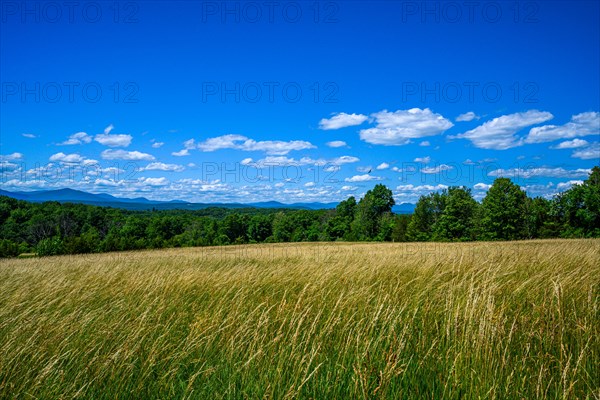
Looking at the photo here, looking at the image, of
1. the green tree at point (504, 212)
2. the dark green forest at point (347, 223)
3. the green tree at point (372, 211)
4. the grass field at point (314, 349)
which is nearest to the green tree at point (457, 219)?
the dark green forest at point (347, 223)

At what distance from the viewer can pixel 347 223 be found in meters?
89.7

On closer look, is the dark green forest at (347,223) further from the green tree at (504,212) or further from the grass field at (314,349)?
the grass field at (314,349)

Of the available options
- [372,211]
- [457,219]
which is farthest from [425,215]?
[372,211]

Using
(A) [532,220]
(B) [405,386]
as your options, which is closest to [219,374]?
(B) [405,386]

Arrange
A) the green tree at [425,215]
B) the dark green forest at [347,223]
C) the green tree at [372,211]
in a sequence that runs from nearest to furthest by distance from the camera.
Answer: the dark green forest at [347,223]
the green tree at [425,215]
the green tree at [372,211]

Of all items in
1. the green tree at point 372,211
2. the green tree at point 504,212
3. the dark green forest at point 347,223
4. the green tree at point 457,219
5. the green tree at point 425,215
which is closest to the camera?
the dark green forest at point 347,223

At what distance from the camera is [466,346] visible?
245cm

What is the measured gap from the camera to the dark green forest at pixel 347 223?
5434 cm

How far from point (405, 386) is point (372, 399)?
26 cm

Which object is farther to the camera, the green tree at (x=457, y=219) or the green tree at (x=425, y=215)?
the green tree at (x=425, y=215)

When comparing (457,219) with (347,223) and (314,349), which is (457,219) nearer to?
(347,223)

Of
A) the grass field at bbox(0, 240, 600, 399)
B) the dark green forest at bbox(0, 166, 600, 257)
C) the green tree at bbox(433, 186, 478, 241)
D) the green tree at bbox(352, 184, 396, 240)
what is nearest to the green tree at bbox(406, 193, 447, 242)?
the dark green forest at bbox(0, 166, 600, 257)

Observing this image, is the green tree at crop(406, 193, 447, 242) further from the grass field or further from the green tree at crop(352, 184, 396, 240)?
the grass field

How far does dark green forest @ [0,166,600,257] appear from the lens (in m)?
54.3
